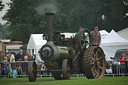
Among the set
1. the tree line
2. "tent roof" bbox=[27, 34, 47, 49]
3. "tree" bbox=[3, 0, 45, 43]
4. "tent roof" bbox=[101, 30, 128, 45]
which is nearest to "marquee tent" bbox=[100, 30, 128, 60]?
"tent roof" bbox=[101, 30, 128, 45]

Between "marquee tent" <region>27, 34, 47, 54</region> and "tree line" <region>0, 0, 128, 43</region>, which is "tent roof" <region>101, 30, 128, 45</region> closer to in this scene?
"marquee tent" <region>27, 34, 47, 54</region>

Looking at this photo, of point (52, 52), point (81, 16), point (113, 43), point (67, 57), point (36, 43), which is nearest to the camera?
point (52, 52)

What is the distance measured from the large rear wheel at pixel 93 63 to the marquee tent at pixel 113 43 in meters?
9.67

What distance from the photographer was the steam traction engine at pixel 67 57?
17.8 metres

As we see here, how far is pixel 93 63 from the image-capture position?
18.7 meters

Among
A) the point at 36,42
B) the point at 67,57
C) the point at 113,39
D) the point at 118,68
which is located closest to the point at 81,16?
the point at 36,42

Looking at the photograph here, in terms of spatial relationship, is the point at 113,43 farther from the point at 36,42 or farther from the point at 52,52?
the point at 52,52

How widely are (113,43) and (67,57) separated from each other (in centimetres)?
1154

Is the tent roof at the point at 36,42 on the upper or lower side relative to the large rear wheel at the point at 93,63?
upper

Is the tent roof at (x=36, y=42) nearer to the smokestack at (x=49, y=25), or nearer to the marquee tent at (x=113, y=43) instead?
the marquee tent at (x=113, y=43)

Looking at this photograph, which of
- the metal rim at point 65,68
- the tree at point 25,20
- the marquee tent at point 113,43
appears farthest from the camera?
the tree at point 25,20

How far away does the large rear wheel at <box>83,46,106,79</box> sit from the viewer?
1829 centimetres

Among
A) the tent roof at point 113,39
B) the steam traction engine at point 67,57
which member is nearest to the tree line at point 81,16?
the tent roof at point 113,39

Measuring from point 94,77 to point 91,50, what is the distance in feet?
3.80
